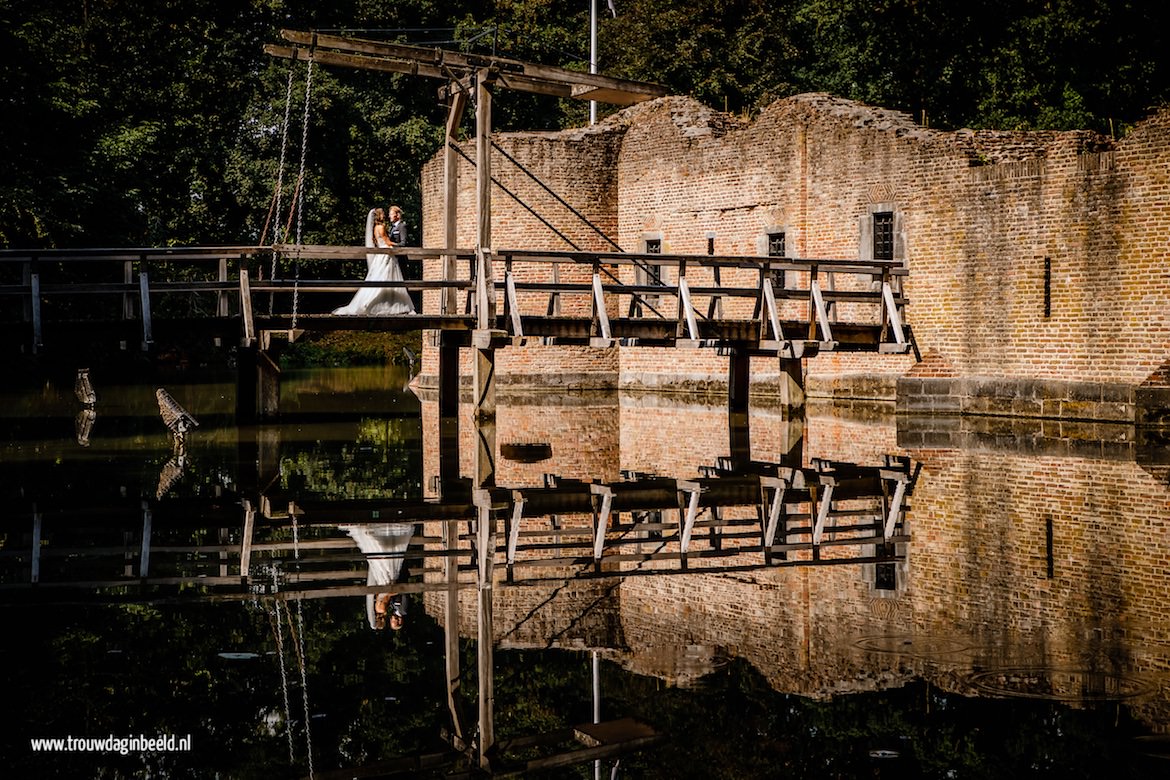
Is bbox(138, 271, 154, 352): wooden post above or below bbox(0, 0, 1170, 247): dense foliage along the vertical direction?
below

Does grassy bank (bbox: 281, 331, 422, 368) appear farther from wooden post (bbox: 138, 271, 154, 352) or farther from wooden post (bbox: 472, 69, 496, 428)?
wooden post (bbox: 138, 271, 154, 352)

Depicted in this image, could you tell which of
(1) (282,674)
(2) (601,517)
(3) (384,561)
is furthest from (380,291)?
(1) (282,674)

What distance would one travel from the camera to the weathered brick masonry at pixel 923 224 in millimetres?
19562

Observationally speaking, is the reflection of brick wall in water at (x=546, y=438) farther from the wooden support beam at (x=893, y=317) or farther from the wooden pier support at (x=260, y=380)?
the wooden support beam at (x=893, y=317)

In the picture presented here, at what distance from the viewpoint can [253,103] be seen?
1642 inches

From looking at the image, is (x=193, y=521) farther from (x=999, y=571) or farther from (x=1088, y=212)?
(x=1088, y=212)

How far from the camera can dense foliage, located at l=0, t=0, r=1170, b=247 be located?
32.9 metres

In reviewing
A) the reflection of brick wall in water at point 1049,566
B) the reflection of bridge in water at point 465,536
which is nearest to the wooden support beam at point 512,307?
the reflection of bridge in water at point 465,536

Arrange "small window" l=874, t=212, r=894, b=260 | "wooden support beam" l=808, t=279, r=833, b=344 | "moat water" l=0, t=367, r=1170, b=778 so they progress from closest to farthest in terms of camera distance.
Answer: "moat water" l=0, t=367, r=1170, b=778 < "wooden support beam" l=808, t=279, r=833, b=344 < "small window" l=874, t=212, r=894, b=260

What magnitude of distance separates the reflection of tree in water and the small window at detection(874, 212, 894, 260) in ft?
31.6

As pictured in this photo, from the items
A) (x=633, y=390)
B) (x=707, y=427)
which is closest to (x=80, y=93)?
(x=633, y=390)

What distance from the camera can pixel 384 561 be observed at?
27.8 ft

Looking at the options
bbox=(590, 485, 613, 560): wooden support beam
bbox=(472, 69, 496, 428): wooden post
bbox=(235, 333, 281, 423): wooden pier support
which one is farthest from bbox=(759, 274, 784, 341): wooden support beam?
bbox=(590, 485, 613, 560): wooden support beam

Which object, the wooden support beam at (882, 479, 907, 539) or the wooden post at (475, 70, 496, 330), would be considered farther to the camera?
the wooden post at (475, 70, 496, 330)
